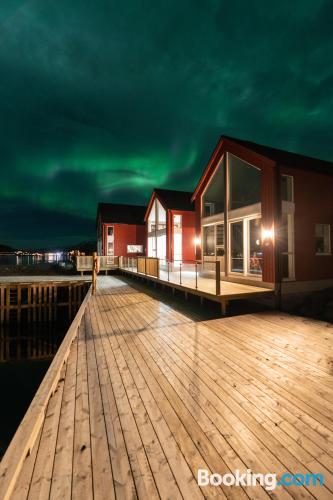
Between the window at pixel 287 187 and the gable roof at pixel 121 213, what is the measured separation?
20065 millimetres

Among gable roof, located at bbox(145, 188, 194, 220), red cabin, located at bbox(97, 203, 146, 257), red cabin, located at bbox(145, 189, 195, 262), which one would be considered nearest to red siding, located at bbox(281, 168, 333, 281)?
red cabin, located at bbox(145, 189, 195, 262)

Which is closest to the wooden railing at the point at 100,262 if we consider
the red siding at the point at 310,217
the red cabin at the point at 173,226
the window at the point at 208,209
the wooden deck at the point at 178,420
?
the red cabin at the point at 173,226

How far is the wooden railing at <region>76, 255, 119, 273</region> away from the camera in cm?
1931

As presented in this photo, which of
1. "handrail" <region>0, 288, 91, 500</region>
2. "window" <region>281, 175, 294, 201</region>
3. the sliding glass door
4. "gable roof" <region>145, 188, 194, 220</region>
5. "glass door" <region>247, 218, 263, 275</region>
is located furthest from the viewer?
"gable roof" <region>145, 188, 194, 220</region>

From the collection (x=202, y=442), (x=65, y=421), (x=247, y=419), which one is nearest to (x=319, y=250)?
(x=247, y=419)

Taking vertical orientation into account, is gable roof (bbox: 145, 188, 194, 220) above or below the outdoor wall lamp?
above

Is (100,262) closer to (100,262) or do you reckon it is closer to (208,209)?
(100,262)

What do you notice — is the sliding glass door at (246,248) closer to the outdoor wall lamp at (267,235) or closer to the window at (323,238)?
the outdoor wall lamp at (267,235)

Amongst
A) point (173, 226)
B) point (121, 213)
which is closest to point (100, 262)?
point (173, 226)

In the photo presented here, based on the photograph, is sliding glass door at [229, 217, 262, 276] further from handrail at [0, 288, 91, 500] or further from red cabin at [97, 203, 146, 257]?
red cabin at [97, 203, 146, 257]

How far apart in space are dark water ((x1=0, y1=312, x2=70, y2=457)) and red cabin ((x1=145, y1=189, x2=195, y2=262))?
884 cm

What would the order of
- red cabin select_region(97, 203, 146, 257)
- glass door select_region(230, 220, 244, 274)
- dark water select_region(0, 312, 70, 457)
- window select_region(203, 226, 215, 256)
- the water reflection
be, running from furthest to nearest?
red cabin select_region(97, 203, 146, 257) < window select_region(203, 226, 215, 256) < the water reflection < glass door select_region(230, 220, 244, 274) < dark water select_region(0, 312, 70, 457)

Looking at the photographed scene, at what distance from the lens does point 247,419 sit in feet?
8.79

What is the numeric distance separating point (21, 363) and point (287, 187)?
1368 cm
